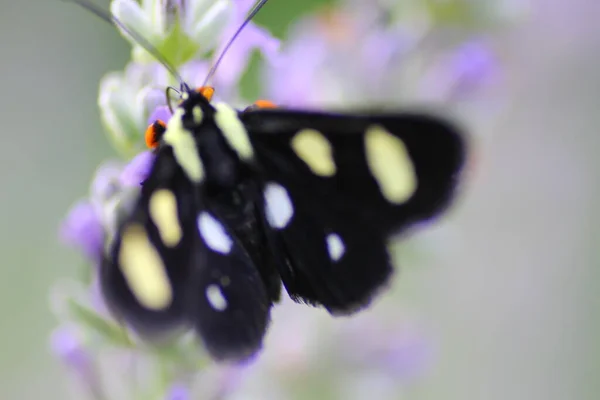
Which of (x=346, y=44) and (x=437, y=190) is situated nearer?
(x=437, y=190)

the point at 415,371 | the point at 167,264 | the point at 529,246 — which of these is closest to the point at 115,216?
the point at 167,264

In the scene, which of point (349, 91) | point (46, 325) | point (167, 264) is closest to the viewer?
point (167, 264)

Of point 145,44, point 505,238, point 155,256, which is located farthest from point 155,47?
point 505,238

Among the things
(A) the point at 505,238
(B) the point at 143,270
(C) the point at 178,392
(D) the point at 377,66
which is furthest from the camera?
(A) the point at 505,238

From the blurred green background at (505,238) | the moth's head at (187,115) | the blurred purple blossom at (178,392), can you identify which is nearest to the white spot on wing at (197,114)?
the moth's head at (187,115)

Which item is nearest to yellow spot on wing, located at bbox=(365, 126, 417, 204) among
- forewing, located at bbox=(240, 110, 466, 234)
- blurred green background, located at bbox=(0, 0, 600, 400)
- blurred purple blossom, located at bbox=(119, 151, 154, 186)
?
Result: forewing, located at bbox=(240, 110, 466, 234)

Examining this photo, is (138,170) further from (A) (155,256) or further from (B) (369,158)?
(B) (369,158)

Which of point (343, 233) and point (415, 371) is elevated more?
point (343, 233)

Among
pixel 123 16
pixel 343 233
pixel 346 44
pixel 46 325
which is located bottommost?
pixel 46 325

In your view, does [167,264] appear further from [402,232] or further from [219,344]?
[402,232]
